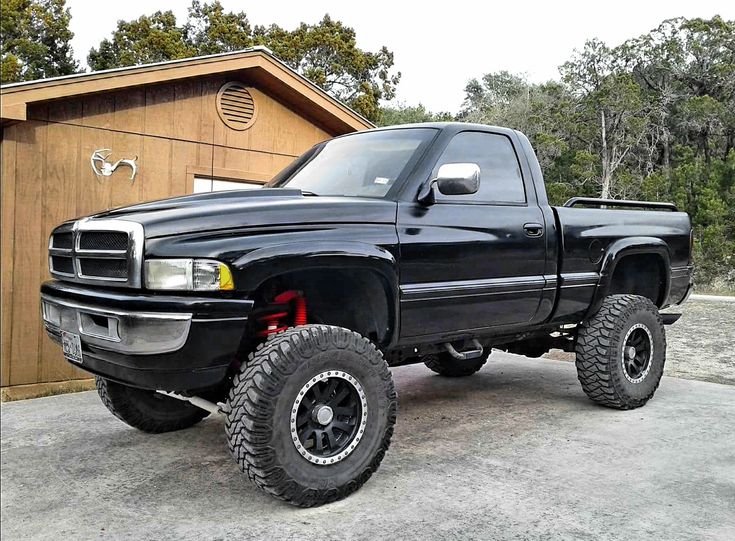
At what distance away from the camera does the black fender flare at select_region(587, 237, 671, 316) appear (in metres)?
5.23

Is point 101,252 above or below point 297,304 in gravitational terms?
above

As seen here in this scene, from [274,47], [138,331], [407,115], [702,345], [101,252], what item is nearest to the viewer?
[138,331]

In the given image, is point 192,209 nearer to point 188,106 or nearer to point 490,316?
point 490,316

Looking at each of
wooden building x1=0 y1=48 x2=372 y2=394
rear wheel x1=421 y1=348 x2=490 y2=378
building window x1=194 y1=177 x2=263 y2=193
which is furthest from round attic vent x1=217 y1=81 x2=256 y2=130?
rear wheel x1=421 y1=348 x2=490 y2=378

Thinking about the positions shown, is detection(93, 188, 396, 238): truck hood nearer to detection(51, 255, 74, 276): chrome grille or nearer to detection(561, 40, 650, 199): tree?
detection(51, 255, 74, 276): chrome grille

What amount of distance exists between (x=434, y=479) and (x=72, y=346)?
210cm

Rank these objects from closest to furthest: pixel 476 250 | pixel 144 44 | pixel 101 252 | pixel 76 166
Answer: pixel 101 252
pixel 476 250
pixel 76 166
pixel 144 44

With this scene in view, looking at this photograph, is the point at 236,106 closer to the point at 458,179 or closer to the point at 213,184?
the point at 213,184

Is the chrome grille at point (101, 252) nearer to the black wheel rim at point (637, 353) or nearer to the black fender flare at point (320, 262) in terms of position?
the black fender flare at point (320, 262)

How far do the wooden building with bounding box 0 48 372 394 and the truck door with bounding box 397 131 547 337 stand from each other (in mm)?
3815

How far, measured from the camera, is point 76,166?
6426mm

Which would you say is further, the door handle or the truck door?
the door handle

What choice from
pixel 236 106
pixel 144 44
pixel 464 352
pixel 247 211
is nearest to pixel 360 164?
pixel 247 211

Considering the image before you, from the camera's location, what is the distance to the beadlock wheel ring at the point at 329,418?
331 cm
